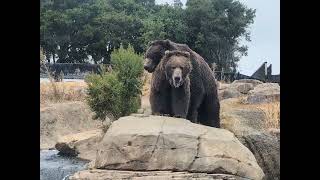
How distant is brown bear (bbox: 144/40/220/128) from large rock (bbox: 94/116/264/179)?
251mm

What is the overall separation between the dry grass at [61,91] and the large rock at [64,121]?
0.15ft

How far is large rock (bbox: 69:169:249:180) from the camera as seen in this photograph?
2.52 m

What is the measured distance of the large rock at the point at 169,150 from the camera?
2.60 m

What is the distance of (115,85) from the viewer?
10.3 feet

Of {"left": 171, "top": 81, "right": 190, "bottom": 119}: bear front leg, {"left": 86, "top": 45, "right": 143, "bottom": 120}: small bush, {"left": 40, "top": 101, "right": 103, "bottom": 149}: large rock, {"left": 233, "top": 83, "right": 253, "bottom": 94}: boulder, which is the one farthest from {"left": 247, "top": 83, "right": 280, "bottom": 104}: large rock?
{"left": 40, "top": 101, "right": 103, "bottom": 149}: large rock

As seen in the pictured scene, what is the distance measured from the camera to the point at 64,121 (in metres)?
3.35

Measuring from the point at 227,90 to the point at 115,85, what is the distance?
69cm

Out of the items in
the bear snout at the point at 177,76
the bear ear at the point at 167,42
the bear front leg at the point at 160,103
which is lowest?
the bear front leg at the point at 160,103

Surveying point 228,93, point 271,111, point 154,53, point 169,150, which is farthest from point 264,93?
point 169,150

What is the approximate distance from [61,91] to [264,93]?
1.26m

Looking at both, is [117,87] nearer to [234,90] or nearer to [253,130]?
[234,90]

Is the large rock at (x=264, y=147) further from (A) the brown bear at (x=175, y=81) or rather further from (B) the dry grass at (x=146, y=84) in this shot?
(B) the dry grass at (x=146, y=84)

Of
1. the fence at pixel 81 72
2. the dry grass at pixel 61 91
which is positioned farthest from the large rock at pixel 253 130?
the dry grass at pixel 61 91
